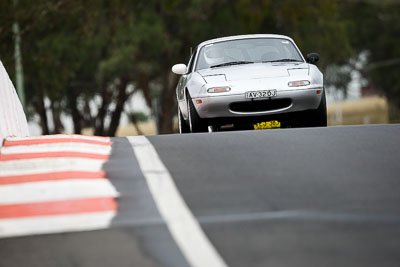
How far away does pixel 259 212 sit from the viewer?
5344 millimetres

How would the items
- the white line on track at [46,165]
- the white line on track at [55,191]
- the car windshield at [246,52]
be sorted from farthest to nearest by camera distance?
the car windshield at [246,52] → the white line on track at [46,165] → the white line on track at [55,191]

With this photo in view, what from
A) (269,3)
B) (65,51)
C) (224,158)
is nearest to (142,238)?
(224,158)

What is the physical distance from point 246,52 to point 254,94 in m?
1.50

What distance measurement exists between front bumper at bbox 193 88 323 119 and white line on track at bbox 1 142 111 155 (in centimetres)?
276

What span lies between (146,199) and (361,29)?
40.5 m

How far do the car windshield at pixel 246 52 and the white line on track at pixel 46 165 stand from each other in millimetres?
4856

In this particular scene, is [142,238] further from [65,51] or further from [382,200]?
[65,51]

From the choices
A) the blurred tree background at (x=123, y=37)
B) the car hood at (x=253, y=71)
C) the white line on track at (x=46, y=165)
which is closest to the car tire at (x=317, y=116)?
the car hood at (x=253, y=71)

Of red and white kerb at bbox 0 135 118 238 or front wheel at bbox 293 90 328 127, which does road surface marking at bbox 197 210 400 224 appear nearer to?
red and white kerb at bbox 0 135 118 238

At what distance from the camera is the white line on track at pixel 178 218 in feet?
15.2

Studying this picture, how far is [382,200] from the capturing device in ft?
18.7

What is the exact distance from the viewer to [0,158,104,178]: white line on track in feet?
22.2

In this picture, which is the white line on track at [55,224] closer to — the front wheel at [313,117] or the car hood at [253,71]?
the car hood at [253,71]

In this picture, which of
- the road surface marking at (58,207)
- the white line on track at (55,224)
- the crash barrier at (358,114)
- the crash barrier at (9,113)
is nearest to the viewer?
the white line on track at (55,224)
